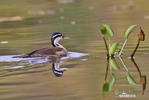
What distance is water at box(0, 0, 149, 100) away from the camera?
794 centimetres

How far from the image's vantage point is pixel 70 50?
41.8 feet

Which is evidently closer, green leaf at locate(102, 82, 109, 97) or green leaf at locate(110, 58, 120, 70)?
green leaf at locate(102, 82, 109, 97)

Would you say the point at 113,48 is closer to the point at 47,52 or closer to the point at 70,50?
the point at 47,52

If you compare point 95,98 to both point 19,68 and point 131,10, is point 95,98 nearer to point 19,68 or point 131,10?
point 19,68

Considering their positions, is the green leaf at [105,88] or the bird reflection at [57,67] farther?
the bird reflection at [57,67]

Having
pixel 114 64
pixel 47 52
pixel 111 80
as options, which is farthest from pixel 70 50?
pixel 111 80

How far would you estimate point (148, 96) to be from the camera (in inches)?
292

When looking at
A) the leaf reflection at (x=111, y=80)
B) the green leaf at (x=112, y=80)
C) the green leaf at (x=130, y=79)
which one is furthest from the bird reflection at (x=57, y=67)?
the green leaf at (x=130, y=79)

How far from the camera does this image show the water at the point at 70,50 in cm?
794

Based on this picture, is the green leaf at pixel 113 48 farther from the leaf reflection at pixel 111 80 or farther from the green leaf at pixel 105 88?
the green leaf at pixel 105 88

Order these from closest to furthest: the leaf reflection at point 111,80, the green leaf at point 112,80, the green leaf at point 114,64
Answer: the leaf reflection at point 111,80, the green leaf at point 112,80, the green leaf at point 114,64

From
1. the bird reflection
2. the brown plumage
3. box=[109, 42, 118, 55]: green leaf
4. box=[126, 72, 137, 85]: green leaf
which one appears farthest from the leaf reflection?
the brown plumage

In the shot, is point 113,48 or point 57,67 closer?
point 57,67

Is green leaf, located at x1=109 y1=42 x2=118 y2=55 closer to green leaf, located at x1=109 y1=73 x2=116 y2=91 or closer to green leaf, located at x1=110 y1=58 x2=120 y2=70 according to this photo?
green leaf, located at x1=110 y1=58 x2=120 y2=70
